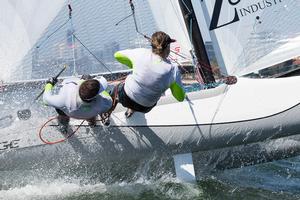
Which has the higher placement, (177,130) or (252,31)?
(252,31)

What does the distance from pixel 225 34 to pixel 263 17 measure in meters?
0.44

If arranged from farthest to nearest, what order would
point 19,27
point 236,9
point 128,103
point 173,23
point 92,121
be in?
1. point 173,23
2. point 19,27
3. point 236,9
4. point 92,121
5. point 128,103

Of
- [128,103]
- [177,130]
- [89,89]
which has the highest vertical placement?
[89,89]

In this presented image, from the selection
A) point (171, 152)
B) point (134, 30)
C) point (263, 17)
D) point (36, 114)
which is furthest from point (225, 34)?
point (36, 114)

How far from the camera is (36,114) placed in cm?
644

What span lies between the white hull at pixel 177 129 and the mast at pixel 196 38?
83cm

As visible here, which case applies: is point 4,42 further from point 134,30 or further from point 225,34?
point 225,34

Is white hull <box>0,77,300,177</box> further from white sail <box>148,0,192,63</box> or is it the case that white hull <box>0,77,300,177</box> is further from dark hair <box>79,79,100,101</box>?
white sail <box>148,0,192,63</box>

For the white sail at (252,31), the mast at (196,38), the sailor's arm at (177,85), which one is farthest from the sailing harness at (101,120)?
the white sail at (252,31)

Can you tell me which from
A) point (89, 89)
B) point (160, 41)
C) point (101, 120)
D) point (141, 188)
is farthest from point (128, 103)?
point (141, 188)

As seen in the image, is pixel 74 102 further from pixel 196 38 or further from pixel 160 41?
pixel 196 38

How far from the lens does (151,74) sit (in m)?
5.45

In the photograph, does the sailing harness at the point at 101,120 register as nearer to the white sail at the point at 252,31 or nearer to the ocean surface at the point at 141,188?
the ocean surface at the point at 141,188

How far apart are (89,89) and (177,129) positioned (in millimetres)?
1154
